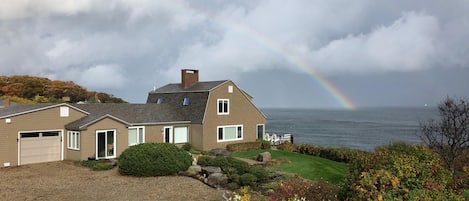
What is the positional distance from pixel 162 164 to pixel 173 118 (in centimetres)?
1448

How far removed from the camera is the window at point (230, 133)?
3553 cm

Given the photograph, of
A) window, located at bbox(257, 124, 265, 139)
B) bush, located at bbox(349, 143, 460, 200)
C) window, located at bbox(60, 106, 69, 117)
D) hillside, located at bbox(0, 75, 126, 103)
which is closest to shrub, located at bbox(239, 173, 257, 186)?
bush, located at bbox(349, 143, 460, 200)

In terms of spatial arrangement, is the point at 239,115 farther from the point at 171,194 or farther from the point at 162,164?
the point at 171,194

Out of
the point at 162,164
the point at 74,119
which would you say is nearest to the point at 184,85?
the point at 74,119

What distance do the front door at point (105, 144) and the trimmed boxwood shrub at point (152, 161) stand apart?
723 cm

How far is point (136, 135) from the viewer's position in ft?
104

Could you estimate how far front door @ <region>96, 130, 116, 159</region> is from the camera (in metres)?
27.4

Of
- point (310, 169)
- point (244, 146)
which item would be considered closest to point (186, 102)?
point (244, 146)

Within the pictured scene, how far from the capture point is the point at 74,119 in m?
28.3

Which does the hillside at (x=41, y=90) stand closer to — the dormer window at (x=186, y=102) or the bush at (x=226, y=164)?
the dormer window at (x=186, y=102)

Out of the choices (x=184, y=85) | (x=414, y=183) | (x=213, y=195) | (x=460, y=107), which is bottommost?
(x=213, y=195)

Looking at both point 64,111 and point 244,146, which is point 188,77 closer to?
point 244,146

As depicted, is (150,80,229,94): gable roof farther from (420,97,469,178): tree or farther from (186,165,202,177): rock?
(420,97,469,178): tree

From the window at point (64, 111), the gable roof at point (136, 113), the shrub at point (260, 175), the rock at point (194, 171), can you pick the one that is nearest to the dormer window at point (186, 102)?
the gable roof at point (136, 113)
